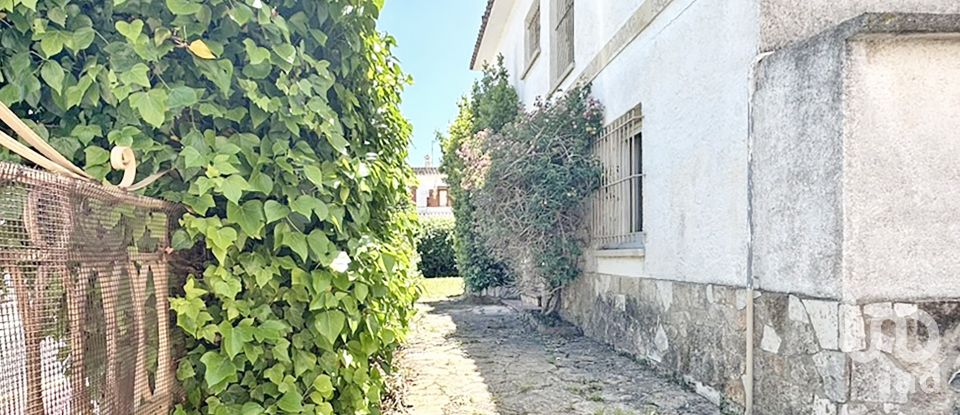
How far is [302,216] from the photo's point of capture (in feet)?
8.37

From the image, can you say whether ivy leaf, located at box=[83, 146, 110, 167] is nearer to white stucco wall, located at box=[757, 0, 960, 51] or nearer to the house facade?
the house facade

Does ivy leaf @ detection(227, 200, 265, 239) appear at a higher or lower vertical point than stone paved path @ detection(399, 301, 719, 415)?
higher

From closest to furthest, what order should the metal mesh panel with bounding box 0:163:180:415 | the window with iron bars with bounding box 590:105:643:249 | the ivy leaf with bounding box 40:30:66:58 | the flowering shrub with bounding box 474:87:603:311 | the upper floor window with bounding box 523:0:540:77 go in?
the metal mesh panel with bounding box 0:163:180:415
the ivy leaf with bounding box 40:30:66:58
the window with iron bars with bounding box 590:105:643:249
the flowering shrub with bounding box 474:87:603:311
the upper floor window with bounding box 523:0:540:77

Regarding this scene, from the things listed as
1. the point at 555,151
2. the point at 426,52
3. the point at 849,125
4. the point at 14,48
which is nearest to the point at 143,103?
the point at 14,48

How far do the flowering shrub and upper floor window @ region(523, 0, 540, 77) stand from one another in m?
3.61

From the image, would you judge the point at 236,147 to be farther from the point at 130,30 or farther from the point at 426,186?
the point at 426,186

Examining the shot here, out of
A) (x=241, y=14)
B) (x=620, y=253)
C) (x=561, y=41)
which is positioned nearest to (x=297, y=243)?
(x=241, y=14)

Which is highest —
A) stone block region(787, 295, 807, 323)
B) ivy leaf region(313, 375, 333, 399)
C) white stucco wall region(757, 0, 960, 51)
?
white stucco wall region(757, 0, 960, 51)

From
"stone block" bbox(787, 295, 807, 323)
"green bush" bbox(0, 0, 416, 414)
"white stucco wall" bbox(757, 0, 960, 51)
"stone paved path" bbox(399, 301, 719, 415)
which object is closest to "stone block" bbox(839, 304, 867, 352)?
"stone block" bbox(787, 295, 807, 323)

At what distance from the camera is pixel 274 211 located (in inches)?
95.8

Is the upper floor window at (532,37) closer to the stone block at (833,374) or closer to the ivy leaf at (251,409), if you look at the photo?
the stone block at (833,374)

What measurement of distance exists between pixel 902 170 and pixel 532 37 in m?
9.33

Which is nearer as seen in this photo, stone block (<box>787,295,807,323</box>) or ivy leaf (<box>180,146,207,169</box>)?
ivy leaf (<box>180,146,207,169</box>)

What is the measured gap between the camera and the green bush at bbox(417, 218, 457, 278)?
2057 cm
